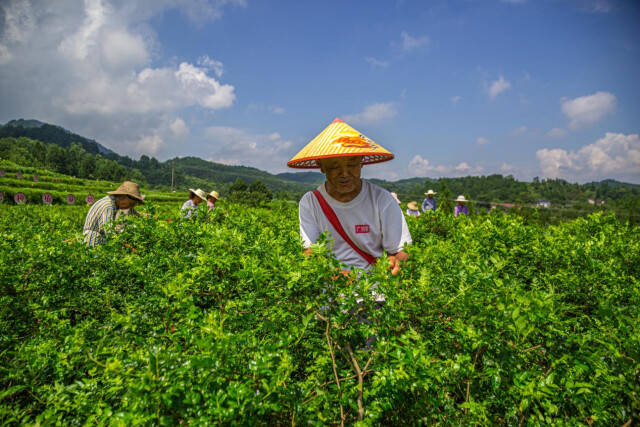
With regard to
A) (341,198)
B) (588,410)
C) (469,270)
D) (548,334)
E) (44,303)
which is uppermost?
(341,198)

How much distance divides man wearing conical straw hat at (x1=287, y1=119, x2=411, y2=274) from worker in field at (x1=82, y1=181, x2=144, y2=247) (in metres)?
3.12

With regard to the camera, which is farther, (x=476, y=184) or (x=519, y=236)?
(x=476, y=184)

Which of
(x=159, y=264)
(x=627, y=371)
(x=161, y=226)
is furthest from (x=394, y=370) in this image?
(x=161, y=226)

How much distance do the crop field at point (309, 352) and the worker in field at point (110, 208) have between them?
6.83 feet

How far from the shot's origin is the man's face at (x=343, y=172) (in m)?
2.54

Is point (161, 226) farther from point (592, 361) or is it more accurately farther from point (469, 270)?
point (592, 361)

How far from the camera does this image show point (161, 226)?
326 cm

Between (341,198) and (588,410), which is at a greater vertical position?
(341,198)

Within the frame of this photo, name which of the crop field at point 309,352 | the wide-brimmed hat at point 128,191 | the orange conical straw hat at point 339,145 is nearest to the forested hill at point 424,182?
the wide-brimmed hat at point 128,191

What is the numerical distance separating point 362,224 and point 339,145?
2.20 feet

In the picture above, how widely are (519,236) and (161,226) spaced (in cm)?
456

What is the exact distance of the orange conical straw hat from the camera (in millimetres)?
2441

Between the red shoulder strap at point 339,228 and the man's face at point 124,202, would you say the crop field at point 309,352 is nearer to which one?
the red shoulder strap at point 339,228

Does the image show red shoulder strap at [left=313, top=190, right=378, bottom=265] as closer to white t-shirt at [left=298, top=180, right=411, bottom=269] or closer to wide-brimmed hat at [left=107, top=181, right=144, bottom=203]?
white t-shirt at [left=298, top=180, right=411, bottom=269]
